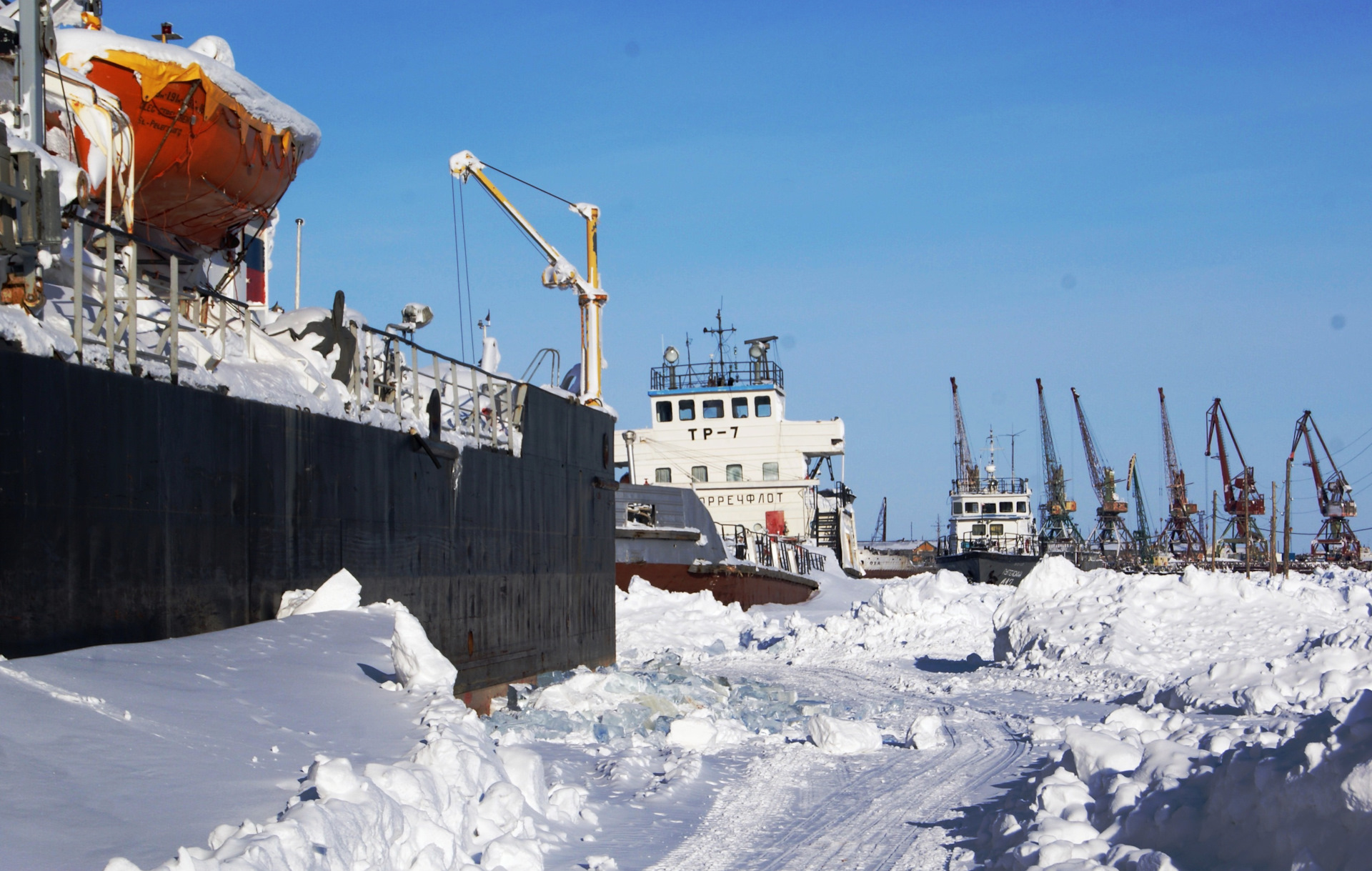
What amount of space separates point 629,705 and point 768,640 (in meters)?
11.0

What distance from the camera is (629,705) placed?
10.0m

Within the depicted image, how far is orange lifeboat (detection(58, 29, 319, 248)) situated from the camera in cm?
1034

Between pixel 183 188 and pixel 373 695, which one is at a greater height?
pixel 183 188

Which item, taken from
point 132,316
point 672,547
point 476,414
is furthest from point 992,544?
point 132,316

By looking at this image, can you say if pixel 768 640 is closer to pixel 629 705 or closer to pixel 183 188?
pixel 629 705

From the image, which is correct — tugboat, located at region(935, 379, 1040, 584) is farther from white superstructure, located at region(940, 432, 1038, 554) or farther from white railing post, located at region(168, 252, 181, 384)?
white railing post, located at region(168, 252, 181, 384)

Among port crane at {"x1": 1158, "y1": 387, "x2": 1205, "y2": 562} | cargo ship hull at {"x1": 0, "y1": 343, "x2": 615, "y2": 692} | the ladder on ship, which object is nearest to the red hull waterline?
cargo ship hull at {"x1": 0, "y1": 343, "x2": 615, "y2": 692}

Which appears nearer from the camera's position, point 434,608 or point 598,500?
point 434,608

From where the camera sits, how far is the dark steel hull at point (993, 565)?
38688 mm

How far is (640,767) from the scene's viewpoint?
8.27m

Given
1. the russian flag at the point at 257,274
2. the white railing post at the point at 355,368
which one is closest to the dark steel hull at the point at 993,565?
the russian flag at the point at 257,274

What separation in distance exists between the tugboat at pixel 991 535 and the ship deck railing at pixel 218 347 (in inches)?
1058

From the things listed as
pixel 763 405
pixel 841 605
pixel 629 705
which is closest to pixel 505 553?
pixel 629 705

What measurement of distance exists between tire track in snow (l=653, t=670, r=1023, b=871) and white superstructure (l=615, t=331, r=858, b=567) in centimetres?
2403
